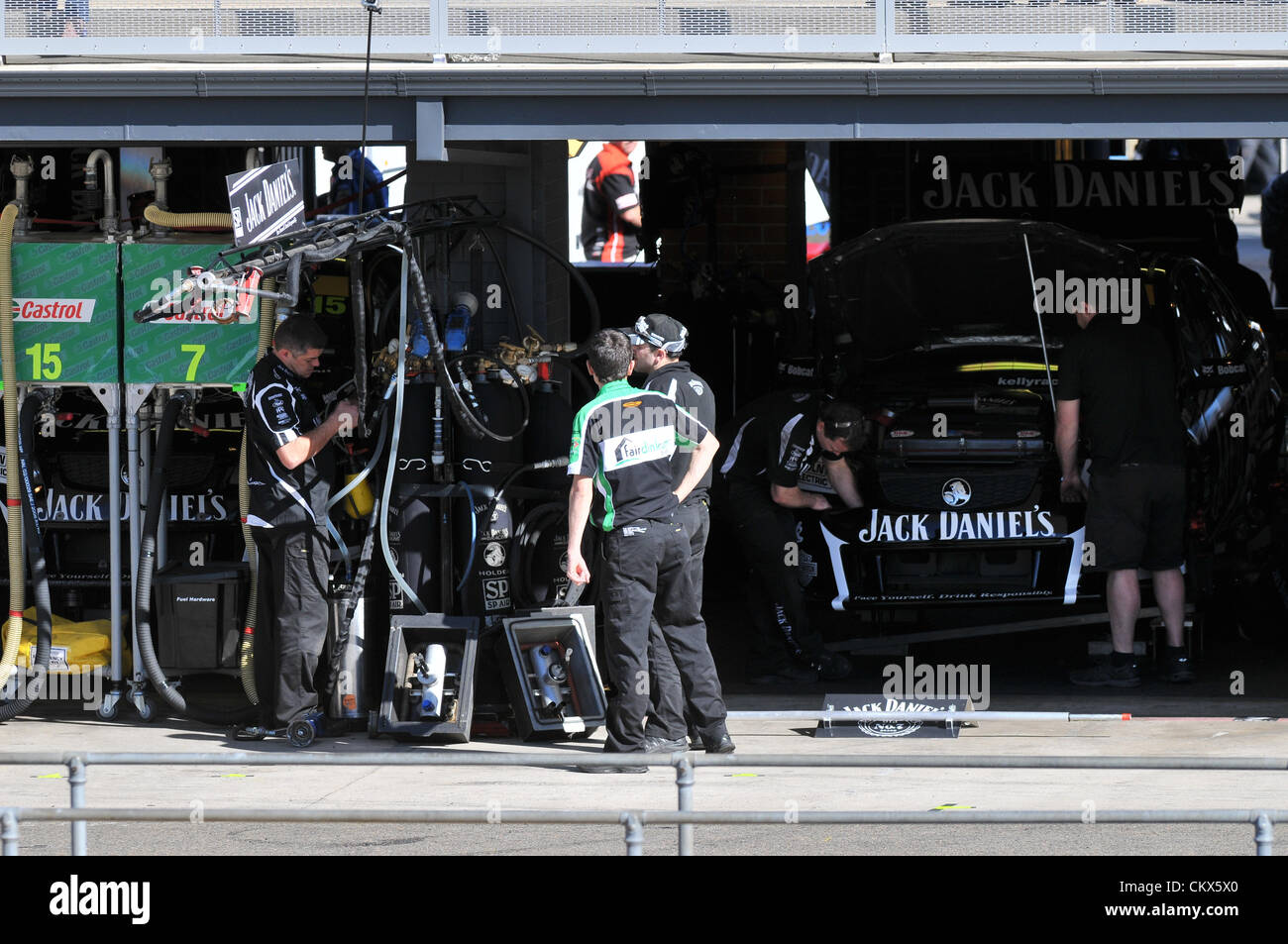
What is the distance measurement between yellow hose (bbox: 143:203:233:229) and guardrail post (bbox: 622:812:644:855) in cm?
483

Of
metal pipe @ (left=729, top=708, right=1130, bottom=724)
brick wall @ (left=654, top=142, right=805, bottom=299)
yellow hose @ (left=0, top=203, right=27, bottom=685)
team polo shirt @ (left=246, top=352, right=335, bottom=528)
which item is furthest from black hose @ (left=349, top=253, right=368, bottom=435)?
brick wall @ (left=654, top=142, right=805, bottom=299)

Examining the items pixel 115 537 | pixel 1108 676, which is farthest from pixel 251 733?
pixel 1108 676

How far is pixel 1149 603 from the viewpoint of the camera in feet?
32.3

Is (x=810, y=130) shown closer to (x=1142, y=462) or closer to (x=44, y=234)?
(x=1142, y=462)

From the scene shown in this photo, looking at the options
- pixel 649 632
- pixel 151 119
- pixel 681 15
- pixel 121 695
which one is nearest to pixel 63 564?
pixel 121 695

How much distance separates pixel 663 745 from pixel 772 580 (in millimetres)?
1760

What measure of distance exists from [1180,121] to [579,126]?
2.65 m

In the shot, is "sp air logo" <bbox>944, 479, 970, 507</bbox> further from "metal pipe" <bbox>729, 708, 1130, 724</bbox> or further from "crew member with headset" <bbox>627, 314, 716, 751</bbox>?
"crew member with headset" <bbox>627, 314, 716, 751</bbox>

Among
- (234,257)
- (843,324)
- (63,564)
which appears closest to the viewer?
(234,257)

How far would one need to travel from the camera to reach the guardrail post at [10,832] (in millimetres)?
5207

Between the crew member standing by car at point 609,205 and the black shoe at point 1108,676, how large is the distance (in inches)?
410

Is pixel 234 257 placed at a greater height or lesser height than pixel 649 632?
greater

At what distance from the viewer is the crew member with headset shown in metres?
8.18

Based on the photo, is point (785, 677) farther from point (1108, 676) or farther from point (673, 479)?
point (673, 479)
